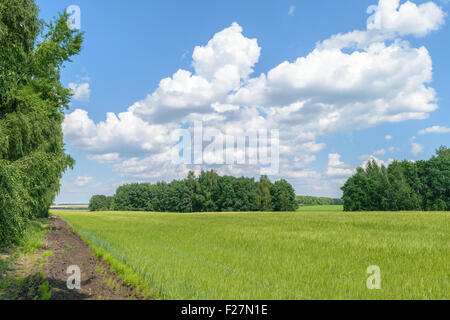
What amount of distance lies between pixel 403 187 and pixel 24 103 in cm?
7982

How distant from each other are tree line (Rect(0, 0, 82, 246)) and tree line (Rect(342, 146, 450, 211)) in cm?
7732

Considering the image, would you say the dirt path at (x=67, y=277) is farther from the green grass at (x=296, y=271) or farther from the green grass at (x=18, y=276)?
the green grass at (x=296, y=271)

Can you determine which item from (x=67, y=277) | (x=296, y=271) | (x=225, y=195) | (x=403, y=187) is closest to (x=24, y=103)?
(x=67, y=277)

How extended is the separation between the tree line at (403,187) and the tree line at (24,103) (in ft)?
254

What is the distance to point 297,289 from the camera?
628 cm

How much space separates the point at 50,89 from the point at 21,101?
3476 mm

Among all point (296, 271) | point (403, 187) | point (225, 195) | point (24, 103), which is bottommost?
point (225, 195)

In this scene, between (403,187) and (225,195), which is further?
(225,195)

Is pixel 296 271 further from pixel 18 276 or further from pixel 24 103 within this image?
pixel 24 103

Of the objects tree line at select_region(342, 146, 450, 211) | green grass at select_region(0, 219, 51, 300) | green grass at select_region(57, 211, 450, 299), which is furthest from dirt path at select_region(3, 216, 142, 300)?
tree line at select_region(342, 146, 450, 211)

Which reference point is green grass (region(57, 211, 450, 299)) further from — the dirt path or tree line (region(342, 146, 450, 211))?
tree line (region(342, 146, 450, 211))

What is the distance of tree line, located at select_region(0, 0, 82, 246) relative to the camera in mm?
9156

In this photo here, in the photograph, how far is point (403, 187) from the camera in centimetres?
6875
